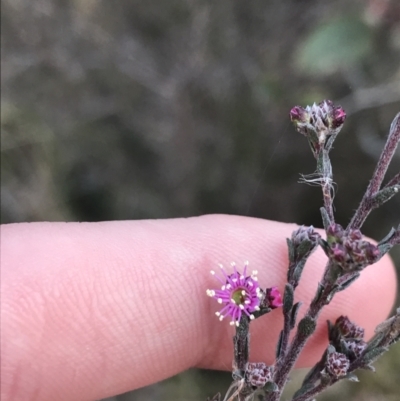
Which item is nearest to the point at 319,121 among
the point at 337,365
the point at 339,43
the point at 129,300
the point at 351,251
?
the point at 351,251

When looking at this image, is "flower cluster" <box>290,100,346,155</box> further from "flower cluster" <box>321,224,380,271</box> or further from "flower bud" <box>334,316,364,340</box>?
"flower bud" <box>334,316,364,340</box>

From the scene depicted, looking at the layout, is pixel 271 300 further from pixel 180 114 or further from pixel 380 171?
pixel 180 114

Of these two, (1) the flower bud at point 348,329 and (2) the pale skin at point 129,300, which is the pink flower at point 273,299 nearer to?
(1) the flower bud at point 348,329

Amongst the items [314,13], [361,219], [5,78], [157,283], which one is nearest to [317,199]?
[314,13]

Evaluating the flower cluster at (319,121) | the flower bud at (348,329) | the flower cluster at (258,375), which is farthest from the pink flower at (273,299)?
the flower cluster at (319,121)

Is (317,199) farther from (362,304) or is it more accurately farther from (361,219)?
(361,219)
